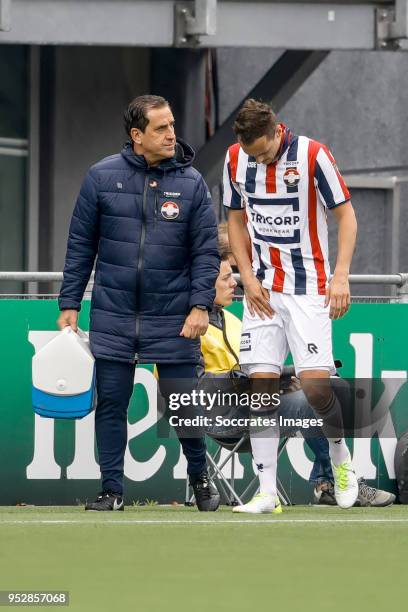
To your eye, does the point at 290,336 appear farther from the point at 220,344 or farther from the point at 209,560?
the point at 209,560

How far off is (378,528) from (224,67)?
11604 mm

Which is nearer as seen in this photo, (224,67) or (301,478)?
(301,478)

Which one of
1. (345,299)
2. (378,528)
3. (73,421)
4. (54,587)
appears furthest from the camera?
(73,421)

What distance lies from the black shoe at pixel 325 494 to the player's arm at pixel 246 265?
1.72 metres

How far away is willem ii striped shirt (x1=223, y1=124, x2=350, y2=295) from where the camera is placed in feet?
25.1

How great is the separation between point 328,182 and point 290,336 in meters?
0.74

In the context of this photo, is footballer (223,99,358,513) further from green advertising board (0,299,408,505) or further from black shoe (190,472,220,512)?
green advertising board (0,299,408,505)

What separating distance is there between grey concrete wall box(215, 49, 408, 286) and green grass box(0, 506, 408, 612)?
10680 mm

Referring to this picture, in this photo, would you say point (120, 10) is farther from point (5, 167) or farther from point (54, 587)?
point (54, 587)

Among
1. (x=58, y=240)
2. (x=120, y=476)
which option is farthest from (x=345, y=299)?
(x=58, y=240)

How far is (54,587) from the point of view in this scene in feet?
16.1

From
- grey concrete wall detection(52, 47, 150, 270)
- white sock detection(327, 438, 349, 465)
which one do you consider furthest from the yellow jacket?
grey concrete wall detection(52, 47, 150, 270)

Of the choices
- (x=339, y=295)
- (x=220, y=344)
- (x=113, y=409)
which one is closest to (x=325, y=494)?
(x=220, y=344)

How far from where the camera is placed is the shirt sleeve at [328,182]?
7.66m
